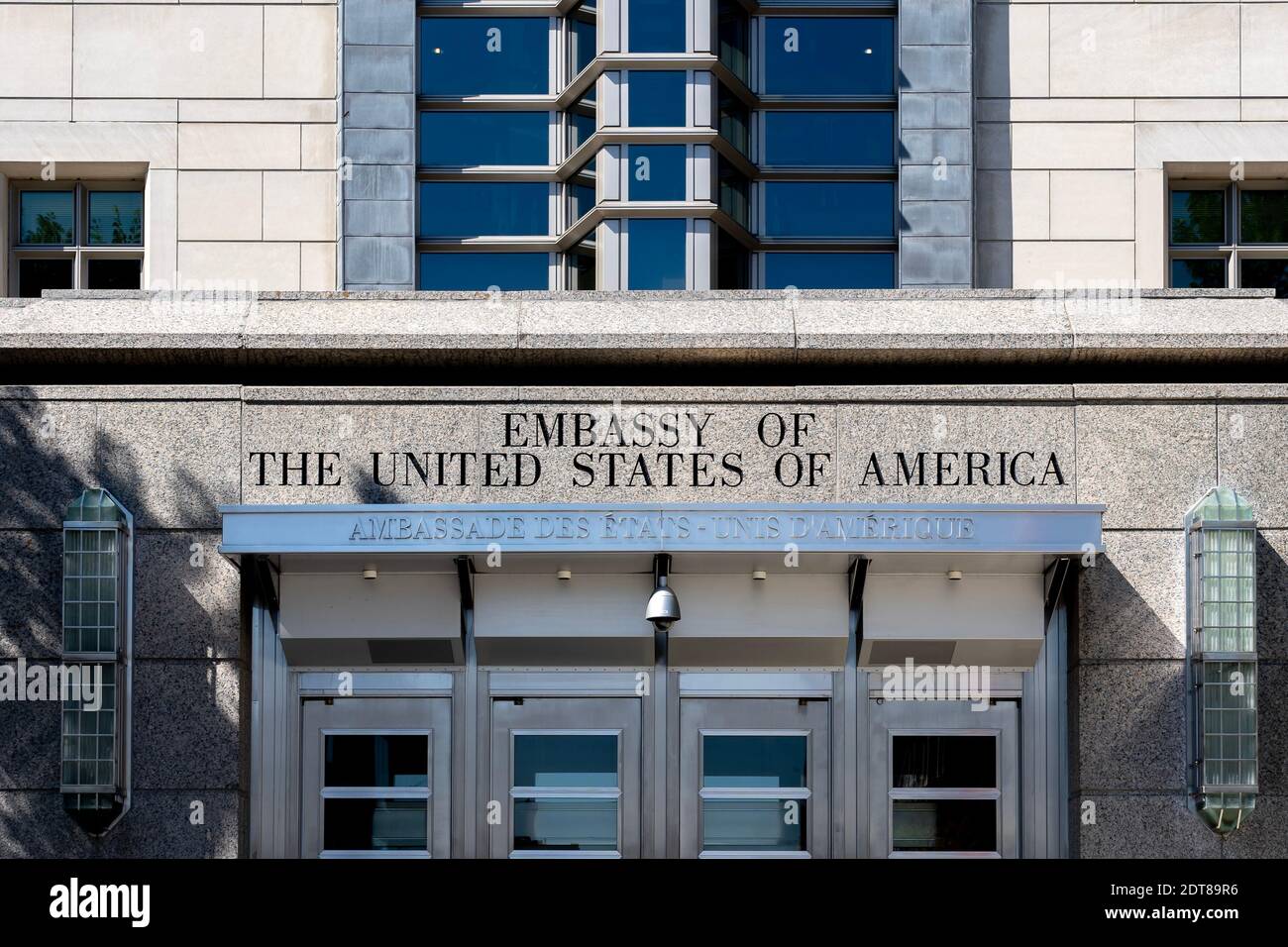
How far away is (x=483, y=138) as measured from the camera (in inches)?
659

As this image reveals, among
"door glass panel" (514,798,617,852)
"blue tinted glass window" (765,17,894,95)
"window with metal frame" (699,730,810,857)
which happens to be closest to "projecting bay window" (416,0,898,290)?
"blue tinted glass window" (765,17,894,95)

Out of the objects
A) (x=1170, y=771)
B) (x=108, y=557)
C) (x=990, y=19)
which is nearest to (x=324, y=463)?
(x=108, y=557)

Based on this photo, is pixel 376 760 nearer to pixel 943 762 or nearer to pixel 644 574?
pixel 644 574

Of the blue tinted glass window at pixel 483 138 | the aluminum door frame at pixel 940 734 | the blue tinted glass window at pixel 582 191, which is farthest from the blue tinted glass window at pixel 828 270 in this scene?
the aluminum door frame at pixel 940 734

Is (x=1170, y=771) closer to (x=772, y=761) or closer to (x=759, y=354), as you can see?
(x=772, y=761)

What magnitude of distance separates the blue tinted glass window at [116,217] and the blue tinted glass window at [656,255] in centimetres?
528

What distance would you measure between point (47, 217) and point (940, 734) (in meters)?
10.6

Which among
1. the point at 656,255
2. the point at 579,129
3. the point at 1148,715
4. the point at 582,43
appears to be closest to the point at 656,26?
the point at 582,43

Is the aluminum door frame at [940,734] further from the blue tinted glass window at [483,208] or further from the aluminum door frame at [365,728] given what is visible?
the blue tinted glass window at [483,208]

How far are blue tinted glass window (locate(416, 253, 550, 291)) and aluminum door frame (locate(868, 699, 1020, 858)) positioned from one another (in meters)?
5.93

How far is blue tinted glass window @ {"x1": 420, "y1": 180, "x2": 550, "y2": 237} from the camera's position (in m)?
16.6

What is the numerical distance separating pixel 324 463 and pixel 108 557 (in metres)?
1.85

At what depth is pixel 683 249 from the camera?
16.0 meters

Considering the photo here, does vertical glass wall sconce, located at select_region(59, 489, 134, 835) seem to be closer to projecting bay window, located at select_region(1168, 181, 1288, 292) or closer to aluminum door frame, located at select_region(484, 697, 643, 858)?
aluminum door frame, located at select_region(484, 697, 643, 858)
